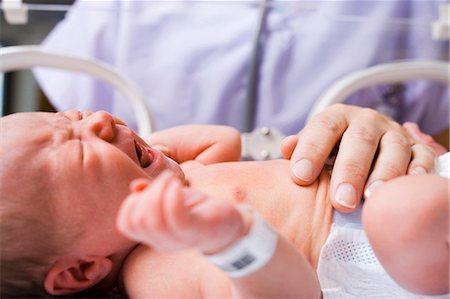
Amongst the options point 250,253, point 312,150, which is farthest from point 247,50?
point 250,253

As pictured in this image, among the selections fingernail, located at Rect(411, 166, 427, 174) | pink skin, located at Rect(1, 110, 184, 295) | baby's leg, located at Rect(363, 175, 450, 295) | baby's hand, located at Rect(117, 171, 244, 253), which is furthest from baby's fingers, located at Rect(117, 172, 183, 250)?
fingernail, located at Rect(411, 166, 427, 174)

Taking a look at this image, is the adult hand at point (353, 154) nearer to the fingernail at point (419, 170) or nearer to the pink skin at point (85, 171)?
the fingernail at point (419, 170)

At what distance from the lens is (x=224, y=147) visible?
94 centimetres

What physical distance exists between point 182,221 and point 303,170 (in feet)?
1.01

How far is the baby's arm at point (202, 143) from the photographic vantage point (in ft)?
3.00

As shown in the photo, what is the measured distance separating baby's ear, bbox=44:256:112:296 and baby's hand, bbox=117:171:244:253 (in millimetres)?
220

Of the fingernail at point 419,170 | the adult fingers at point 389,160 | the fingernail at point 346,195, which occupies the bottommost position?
the fingernail at point 346,195

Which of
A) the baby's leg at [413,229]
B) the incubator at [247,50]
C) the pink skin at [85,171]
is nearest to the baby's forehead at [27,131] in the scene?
the pink skin at [85,171]

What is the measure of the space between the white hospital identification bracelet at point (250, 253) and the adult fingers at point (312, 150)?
214 mm

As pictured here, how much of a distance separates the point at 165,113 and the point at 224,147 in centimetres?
47

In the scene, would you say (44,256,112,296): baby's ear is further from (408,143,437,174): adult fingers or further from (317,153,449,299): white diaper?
(408,143,437,174): adult fingers

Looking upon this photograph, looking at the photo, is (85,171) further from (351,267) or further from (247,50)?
(247,50)

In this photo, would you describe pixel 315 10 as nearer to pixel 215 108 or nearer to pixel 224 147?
pixel 215 108

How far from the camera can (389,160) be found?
0.74 meters
